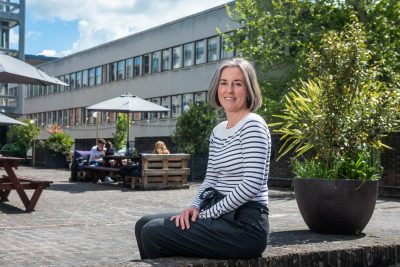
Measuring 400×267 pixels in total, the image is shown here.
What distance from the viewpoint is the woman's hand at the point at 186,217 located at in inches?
141

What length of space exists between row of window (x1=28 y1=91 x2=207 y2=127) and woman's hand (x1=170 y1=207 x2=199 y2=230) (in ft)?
85.3

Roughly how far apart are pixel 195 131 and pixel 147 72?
24.8 meters

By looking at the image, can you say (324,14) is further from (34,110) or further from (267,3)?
(34,110)

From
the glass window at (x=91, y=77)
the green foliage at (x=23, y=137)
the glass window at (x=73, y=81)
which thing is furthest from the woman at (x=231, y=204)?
the glass window at (x=73, y=81)

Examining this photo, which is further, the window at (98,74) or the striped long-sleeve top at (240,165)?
the window at (98,74)

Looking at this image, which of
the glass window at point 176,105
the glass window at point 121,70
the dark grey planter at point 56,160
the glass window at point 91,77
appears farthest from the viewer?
the glass window at point 91,77

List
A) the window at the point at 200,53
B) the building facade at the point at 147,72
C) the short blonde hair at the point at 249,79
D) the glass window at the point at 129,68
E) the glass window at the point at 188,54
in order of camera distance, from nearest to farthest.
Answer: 1. the short blonde hair at the point at 249,79
2. the building facade at the point at 147,72
3. the window at the point at 200,53
4. the glass window at the point at 188,54
5. the glass window at the point at 129,68

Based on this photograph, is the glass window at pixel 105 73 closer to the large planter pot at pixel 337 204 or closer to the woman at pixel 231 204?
the large planter pot at pixel 337 204

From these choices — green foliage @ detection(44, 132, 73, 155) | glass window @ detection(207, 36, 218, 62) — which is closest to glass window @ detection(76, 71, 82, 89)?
glass window @ detection(207, 36, 218, 62)

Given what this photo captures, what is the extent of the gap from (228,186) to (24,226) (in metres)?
5.36

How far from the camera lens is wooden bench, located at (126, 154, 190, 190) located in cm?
1672

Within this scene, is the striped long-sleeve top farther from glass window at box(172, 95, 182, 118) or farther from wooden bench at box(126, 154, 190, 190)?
glass window at box(172, 95, 182, 118)

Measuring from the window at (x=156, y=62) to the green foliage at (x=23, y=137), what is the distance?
33.1 ft

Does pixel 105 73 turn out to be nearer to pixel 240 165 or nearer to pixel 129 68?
pixel 129 68
